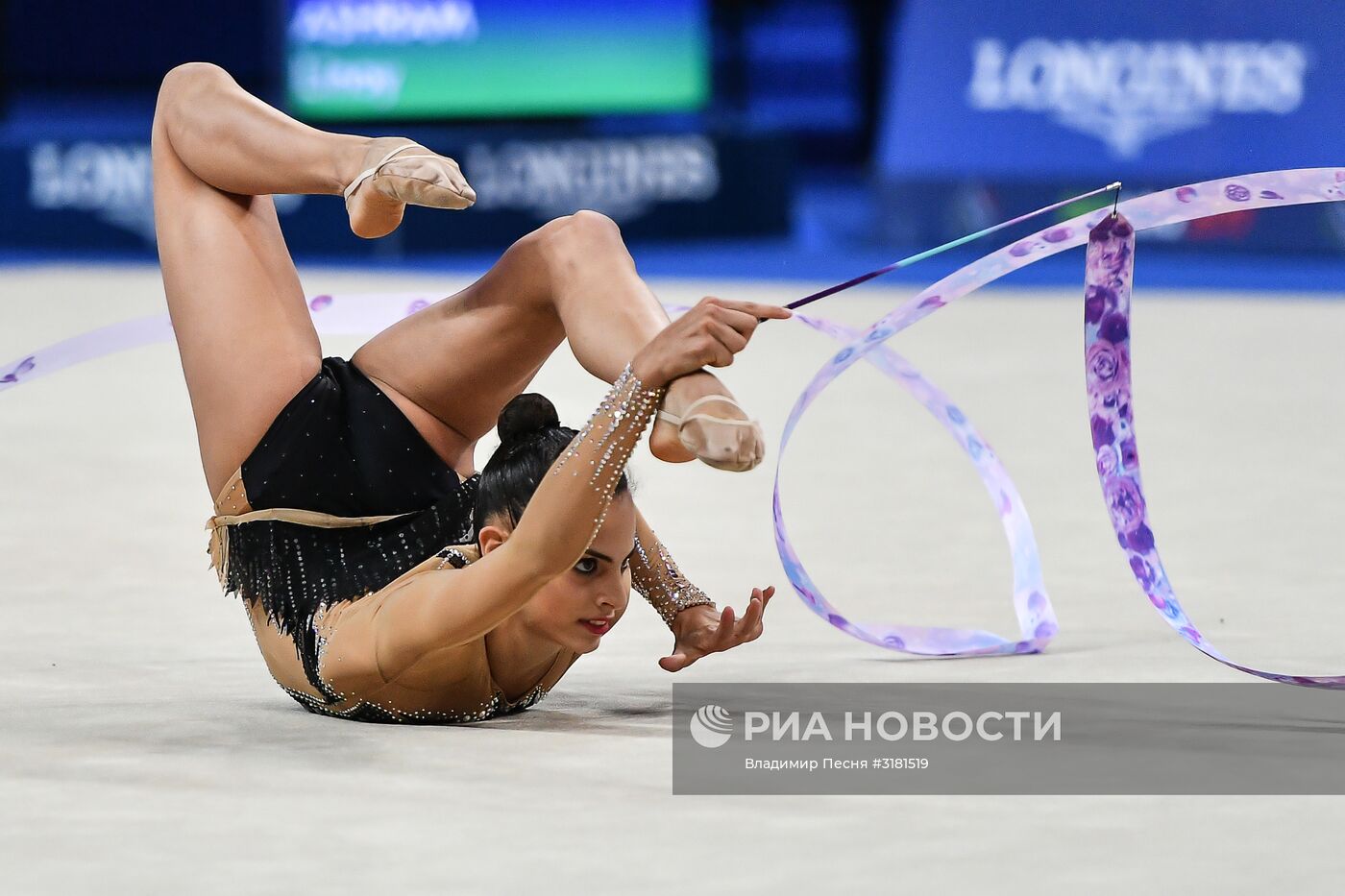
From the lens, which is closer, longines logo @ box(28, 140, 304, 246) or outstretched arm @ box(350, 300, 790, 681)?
outstretched arm @ box(350, 300, 790, 681)

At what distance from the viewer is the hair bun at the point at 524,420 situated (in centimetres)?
214

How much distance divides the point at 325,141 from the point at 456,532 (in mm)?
461

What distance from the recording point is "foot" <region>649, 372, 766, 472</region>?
1.81 metres

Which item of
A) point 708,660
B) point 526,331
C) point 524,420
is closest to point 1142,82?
point 708,660

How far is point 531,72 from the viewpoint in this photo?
7785mm

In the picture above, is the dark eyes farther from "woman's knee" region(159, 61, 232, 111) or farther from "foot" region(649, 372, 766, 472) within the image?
"woman's knee" region(159, 61, 232, 111)

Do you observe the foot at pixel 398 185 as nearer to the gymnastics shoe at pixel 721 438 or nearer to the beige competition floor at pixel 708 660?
the gymnastics shoe at pixel 721 438

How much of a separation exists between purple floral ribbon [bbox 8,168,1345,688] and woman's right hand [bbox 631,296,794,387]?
0.60 metres

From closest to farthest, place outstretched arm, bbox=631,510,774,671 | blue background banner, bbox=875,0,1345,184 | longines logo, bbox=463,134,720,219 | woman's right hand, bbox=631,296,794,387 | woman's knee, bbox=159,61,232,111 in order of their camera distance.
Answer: woman's right hand, bbox=631,296,794,387 < outstretched arm, bbox=631,510,774,671 < woman's knee, bbox=159,61,232,111 < blue background banner, bbox=875,0,1345,184 < longines logo, bbox=463,134,720,219

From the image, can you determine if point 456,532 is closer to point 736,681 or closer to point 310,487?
point 310,487

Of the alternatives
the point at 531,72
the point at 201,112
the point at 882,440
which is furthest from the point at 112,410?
the point at 531,72

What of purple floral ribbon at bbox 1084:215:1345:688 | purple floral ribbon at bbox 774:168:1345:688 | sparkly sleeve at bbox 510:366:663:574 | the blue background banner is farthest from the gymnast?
the blue background banner

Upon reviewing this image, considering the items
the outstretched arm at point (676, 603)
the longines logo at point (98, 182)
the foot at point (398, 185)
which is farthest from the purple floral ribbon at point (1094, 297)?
the longines logo at point (98, 182)

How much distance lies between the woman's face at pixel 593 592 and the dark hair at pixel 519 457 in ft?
0.18
